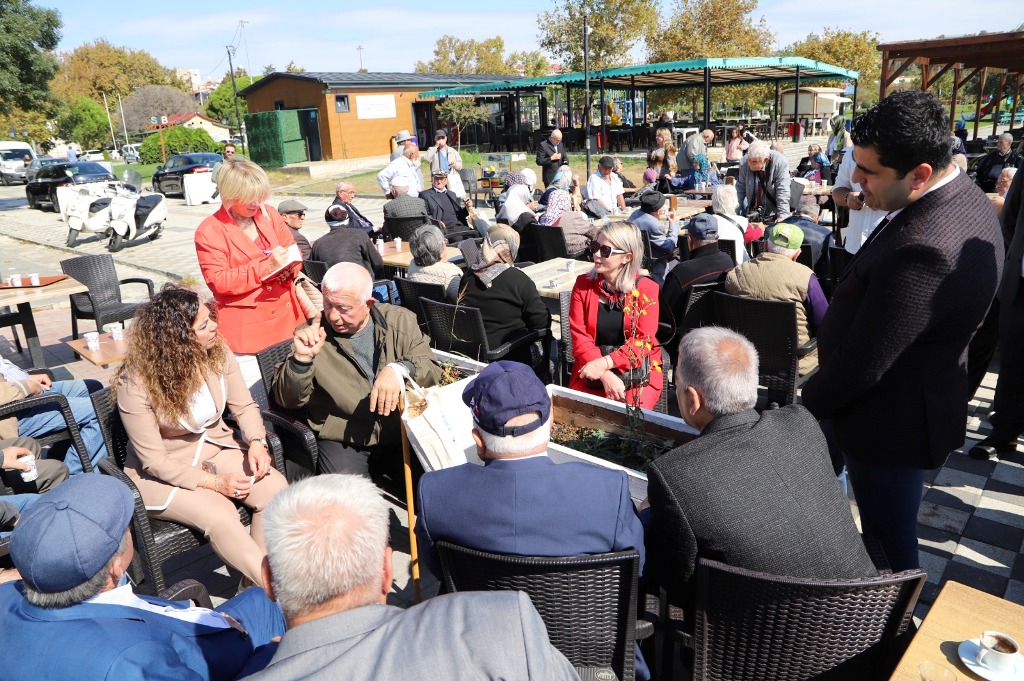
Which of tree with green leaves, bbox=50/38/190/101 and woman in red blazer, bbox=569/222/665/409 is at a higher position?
tree with green leaves, bbox=50/38/190/101

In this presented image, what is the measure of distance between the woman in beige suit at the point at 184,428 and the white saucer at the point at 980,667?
2.44 meters

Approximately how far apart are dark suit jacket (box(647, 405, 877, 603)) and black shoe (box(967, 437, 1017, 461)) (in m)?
2.61

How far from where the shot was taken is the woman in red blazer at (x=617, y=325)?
3582mm

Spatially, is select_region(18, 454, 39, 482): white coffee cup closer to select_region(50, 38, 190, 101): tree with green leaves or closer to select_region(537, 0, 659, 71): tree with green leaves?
select_region(537, 0, 659, 71): tree with green leaves

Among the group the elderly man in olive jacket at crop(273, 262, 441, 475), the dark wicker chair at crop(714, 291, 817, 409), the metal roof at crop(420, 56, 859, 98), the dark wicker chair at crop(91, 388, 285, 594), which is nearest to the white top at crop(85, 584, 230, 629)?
the dark wicker chair at crop(91, 388, 285, 594)

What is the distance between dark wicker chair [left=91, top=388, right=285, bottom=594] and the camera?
274 centimetres

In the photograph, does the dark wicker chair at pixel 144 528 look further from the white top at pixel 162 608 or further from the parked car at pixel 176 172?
the parked car at pixel 176 172

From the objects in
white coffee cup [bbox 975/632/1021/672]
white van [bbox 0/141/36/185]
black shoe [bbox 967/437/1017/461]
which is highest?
white van [bbox 0/141/36/185]

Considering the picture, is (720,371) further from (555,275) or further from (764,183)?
(764,183)

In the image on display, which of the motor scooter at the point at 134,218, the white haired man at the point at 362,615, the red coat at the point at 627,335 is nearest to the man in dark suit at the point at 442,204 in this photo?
the red coat at the point at 627,335

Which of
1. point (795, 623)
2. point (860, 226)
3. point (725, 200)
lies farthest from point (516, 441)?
point (725, 200)

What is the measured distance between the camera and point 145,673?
1601 mm

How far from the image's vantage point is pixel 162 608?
1.92m

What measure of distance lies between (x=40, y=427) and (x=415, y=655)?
3392 millimetres
